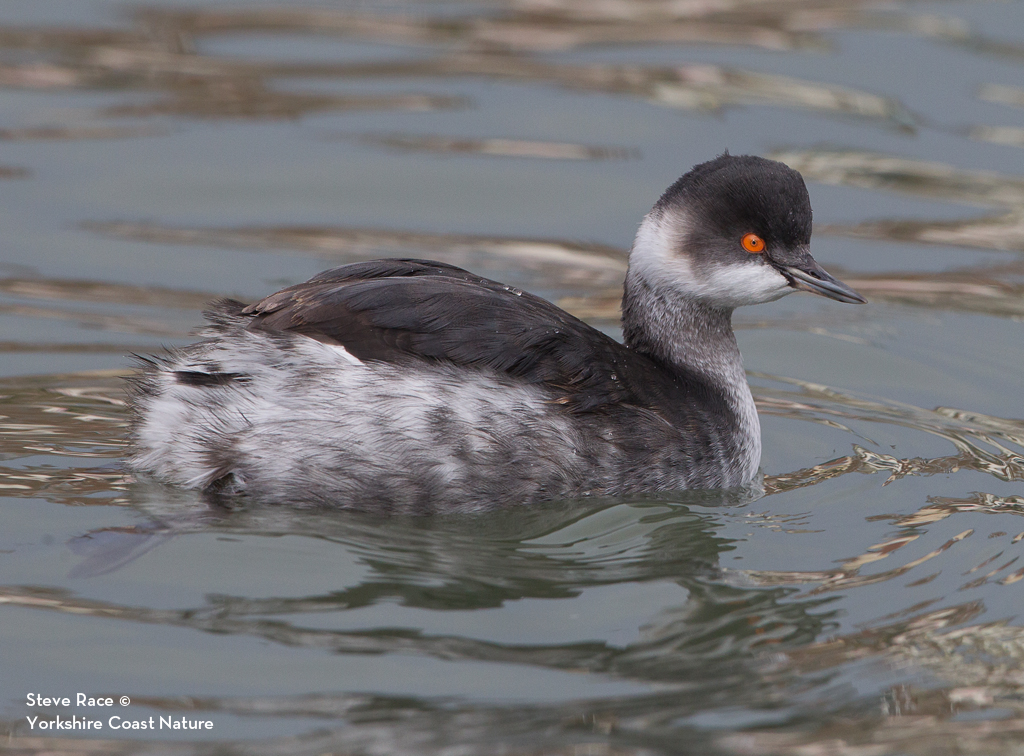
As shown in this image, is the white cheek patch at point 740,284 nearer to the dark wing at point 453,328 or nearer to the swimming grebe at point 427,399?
the swimming grebe at point 427,399

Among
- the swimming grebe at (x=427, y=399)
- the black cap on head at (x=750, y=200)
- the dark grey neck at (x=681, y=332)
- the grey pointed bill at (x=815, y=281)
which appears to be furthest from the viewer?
the dark grey neck at (x=681, y=332)

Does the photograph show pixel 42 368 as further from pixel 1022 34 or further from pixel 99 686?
pixel 1022 34

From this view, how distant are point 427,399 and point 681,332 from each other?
52.8 inches

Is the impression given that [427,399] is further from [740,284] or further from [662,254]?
[740,284]

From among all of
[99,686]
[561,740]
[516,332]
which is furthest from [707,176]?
[99,686]

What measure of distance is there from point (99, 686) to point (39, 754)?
339 millimetres

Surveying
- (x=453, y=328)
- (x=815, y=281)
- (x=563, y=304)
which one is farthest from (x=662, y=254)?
(x=563, y=304)

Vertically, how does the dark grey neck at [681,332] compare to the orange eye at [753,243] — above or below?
below

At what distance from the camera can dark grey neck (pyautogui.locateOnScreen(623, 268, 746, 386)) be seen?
576 cm

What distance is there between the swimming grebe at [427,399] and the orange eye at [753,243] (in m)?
0.03

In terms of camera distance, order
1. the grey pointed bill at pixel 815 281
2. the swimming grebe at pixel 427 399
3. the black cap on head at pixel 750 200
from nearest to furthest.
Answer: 1. the swimming grebe at pixel 427 399
2. the black cap on head at pixel 750 200
3. the grey pointed bill at pixel 815 281

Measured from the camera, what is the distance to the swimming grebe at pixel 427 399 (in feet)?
16.0

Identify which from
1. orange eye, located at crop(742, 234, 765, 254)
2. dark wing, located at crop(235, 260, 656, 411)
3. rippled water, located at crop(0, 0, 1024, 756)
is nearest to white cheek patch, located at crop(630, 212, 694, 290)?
orange eye, located at crop(742, 234, 765, 254)

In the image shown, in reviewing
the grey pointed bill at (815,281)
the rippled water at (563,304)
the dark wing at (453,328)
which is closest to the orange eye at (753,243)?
the grey pointed bill at (815,281)
